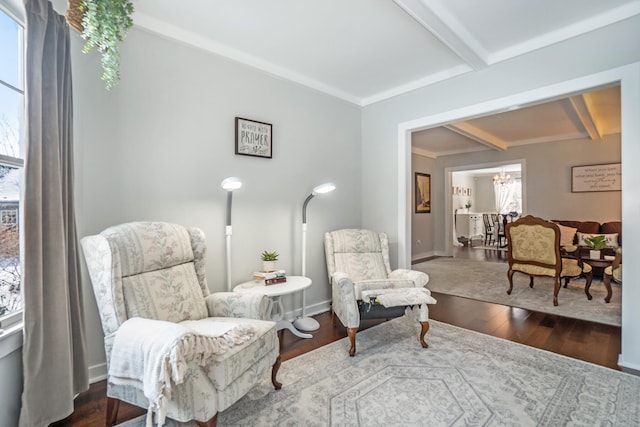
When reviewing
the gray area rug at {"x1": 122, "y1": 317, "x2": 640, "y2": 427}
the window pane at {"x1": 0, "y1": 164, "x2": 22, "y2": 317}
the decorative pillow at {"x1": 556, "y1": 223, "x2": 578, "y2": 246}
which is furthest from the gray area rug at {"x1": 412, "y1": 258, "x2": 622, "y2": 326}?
the window pane at {"x1": 0, "y1": 164, "x2": 22, "y2": 317}

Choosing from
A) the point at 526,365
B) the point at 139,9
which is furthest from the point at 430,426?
the point at 139,9

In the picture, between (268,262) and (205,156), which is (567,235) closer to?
(268,262)

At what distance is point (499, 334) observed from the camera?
2891 millimetres

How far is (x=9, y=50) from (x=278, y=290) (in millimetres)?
2101

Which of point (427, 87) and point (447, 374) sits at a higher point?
point (427, 87)

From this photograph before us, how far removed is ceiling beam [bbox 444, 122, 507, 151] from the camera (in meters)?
5.01

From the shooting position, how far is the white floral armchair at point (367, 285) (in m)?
2.57

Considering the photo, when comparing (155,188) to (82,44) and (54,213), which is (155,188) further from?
(82,44)

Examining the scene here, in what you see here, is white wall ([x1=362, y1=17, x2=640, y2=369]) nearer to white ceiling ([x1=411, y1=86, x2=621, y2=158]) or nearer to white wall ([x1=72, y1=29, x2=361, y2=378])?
white wall ([x1=72, y1=29, x2=361, y2=378])

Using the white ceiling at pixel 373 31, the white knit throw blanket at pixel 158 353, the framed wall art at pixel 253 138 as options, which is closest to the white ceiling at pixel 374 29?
the white ceiling at pixel 373 31

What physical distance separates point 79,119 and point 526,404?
3.26 metres

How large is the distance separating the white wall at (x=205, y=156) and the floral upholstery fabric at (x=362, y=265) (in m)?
0.33

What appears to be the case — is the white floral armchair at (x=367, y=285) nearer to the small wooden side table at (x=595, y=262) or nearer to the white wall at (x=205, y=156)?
the white wall at (x=205, y=156)

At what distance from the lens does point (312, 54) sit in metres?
2.94
